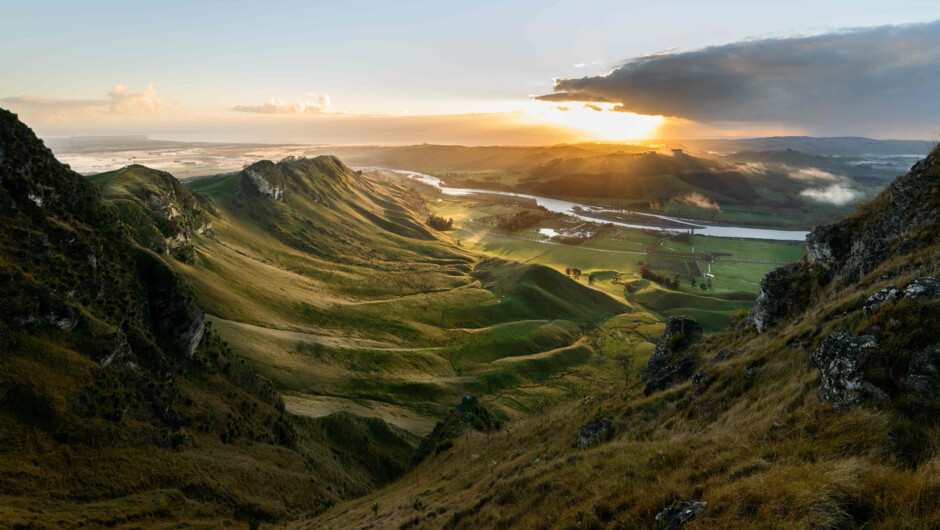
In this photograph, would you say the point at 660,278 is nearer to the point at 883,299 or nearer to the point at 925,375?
the point at 883,299

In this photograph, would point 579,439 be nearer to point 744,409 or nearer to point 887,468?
point 744,409

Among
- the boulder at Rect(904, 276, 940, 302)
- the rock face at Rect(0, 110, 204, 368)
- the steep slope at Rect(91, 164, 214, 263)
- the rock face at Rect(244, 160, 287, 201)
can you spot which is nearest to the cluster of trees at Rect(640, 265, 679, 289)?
the steep slope at Rect(91, 164, 214, 263)

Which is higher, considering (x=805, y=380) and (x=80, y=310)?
(x=805, y=380)

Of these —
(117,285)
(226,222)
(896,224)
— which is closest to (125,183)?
(226,222)

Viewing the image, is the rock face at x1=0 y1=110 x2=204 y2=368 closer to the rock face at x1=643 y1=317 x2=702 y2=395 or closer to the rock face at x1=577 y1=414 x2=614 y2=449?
the rock face at x1=577 y1=414 x2=614 y2=449

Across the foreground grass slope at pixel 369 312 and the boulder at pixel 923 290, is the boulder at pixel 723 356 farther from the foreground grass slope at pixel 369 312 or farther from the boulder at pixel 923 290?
the foreground grass slope at pixel 369 312

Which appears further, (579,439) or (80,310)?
(80,310)

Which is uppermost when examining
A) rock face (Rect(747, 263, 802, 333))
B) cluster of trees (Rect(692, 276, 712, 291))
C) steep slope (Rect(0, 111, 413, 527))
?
rock face (Rect(747, 263, 802, 333))

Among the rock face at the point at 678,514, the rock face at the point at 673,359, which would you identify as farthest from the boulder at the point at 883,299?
the rock face at the point at 673,359
